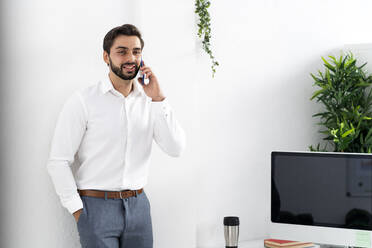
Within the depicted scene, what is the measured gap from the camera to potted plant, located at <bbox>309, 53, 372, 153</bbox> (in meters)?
3.02

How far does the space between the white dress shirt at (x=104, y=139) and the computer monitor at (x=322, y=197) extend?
583mm

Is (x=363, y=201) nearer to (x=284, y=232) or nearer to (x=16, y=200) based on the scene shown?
(x=284, y=232)

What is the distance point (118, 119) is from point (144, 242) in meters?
0.60

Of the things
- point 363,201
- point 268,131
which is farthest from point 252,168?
point 363,201

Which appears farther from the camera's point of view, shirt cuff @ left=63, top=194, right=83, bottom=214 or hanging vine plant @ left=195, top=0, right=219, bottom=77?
hanging vine plant @ left=195, top=0, right=219, bottom=77

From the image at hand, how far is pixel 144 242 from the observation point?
2.23 m

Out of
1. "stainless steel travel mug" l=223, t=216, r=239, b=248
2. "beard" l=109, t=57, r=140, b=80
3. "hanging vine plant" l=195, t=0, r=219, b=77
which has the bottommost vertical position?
"stainless steel travel mug" l=223, t=216, r=239, b=248

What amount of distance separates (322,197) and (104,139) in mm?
1076

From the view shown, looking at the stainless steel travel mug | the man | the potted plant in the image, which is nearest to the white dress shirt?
the man

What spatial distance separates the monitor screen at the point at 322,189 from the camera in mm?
2178

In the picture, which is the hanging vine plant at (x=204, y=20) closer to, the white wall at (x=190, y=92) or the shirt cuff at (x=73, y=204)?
the white wall at (x=190, y=92)

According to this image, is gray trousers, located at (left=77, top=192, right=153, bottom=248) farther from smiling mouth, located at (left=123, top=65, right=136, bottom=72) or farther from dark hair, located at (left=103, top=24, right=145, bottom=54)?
dark hair, located at (left=103, top=24, right=145, bottom=54)

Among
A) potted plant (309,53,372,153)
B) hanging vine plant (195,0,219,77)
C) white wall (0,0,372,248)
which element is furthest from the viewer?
potted plant (309,53,372,153)

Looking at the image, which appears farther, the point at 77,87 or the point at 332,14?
the point at 332,14
